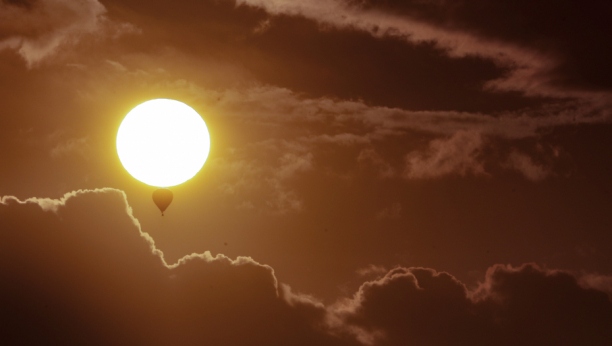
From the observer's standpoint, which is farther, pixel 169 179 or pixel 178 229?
pixel 178 229

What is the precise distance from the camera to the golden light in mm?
2629

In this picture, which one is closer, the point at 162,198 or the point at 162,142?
the point at 162,142

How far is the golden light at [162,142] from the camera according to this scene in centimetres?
263

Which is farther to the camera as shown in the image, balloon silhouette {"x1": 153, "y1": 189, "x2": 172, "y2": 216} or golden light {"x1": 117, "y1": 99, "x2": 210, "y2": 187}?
balloon silhouette {"x1": 153, "y1": 189, "x2": 172, "y2": 216}

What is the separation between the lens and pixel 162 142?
2639 millimetres

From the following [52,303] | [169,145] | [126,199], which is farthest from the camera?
[52,303]

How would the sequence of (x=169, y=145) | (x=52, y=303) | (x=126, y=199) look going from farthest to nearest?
(x=52, y=303), (x=126, y=199), (x=169, y=145)

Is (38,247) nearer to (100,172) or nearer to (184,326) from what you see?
(100,172)

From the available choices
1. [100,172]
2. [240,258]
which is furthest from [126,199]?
[240,258]

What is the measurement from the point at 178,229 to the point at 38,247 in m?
2.22

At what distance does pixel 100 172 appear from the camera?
488 centimetres

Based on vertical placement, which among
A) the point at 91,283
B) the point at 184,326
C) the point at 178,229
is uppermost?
the point at 178,229

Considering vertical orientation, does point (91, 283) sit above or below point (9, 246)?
below

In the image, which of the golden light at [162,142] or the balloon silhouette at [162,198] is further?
the balloon silhouette at [162,198]
